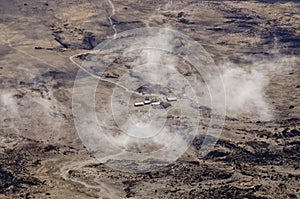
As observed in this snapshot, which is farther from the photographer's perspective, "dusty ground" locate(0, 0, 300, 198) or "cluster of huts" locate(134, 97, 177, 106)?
"cluster of huts" locate(134, 97, 177, 106)

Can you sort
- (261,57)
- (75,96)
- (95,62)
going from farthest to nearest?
1. (261,57)
2. (95,62)
3. (75,96)

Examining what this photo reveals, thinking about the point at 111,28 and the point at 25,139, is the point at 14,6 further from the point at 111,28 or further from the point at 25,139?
the point at 25,139

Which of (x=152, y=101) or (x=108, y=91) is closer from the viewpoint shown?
(x=152, y=101)

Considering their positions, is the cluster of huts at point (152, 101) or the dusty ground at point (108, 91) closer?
the dusty ground at point (108, 91)

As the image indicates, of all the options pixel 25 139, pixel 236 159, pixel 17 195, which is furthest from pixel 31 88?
pixel 236 159

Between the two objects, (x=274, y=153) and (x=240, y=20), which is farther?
(x=240, y=20)

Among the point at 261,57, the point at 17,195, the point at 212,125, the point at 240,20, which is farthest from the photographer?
the point at 240,20

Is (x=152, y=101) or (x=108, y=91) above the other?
(x=152, y=101)
